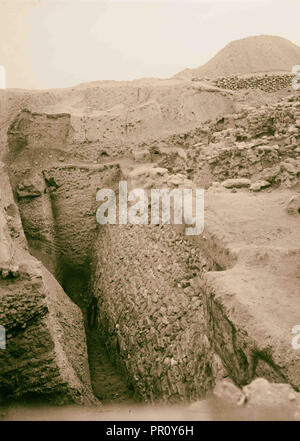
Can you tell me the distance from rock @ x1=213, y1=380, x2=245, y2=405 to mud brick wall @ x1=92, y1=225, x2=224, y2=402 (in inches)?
37.0

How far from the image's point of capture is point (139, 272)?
181 inches

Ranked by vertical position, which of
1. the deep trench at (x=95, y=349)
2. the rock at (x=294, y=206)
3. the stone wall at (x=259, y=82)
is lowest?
the deep trench at (x=95, y=349)

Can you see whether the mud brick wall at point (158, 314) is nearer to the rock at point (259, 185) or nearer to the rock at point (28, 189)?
the rock at point (259, 185)

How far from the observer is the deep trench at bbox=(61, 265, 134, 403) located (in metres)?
4.48

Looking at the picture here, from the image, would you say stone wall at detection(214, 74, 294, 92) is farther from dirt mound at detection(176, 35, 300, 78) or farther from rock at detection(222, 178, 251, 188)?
rock at detection(222, 178, 251, 188)

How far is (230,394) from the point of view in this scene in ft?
6.30

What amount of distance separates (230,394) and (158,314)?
2.08 metres

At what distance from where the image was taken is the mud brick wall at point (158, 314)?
11.3 feet

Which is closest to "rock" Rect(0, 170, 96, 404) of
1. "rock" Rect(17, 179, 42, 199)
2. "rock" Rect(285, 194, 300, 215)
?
"rock" Rect(285, 194, 300, 215)

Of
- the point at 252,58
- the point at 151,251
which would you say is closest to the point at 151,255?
the point at 151,251

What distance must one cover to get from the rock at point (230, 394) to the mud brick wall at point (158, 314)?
941 mm

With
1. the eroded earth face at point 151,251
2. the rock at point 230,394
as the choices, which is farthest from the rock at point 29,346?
the rock at point 230,394

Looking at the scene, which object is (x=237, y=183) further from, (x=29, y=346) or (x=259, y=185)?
(x=29, y=346)

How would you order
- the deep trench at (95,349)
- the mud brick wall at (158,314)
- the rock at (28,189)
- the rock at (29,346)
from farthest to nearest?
1. the rock at (28,189)
2. the deep trench at (95,349)
3. the mud brick wall at (158,314)
4. the rock at (29,346)
